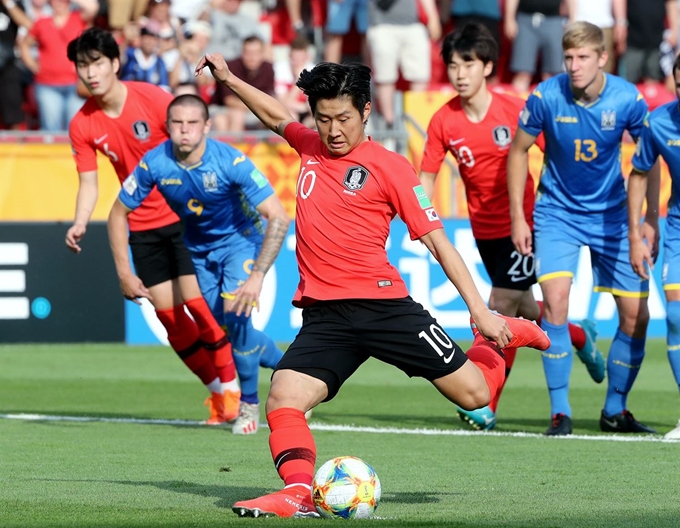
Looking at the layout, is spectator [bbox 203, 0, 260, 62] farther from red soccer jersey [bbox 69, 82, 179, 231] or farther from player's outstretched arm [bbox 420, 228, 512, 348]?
player's outstretched arm [bbox 420, 228, 512, 348]

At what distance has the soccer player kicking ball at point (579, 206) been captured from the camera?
29.7 ft

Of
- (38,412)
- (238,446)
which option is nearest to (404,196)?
(238,446)

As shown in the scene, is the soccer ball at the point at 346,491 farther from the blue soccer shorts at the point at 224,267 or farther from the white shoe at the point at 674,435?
the blue soccer shorts at the point at 224,267

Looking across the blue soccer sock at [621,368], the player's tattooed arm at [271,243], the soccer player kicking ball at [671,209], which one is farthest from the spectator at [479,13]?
the player's tattooed arm at [271,243]

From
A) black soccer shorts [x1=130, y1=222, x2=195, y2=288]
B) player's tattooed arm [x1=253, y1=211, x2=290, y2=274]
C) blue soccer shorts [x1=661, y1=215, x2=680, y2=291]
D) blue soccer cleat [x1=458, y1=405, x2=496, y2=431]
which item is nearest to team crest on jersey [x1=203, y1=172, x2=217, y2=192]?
player's tattooed arm [x1=253, y1=211, x2=290, y2=274]

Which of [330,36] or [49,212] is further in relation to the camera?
[330,36]

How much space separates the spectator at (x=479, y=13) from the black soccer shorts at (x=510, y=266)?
815 cm

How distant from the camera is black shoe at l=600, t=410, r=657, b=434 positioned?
30.2 ft

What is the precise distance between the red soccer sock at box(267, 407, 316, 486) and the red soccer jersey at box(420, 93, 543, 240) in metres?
4.18

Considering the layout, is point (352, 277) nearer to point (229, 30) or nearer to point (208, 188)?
point (208, 188)

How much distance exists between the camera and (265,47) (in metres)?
17.6

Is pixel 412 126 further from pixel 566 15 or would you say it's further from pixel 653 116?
pixel 653 116

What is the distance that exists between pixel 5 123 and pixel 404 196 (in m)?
12.0

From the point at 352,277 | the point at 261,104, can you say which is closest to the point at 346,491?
the point at 352,277
